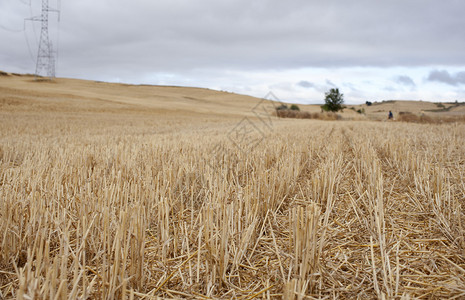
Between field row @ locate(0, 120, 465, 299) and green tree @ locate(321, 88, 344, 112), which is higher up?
green tree @ locate(321, 88, 344, 112)

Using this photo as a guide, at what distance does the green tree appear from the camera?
49.4m

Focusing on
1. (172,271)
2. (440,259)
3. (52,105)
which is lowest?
(172,271)

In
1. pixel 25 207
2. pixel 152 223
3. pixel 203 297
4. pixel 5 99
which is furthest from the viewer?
pixel 5 99

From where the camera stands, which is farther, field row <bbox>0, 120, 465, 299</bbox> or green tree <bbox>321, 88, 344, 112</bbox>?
green tree <bbox>321, 88, 344, 112</bbox>

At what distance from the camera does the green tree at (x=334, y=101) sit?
4938 cm

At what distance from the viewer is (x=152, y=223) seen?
2.04 metres

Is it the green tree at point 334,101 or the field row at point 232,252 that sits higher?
the green tree at point 334,101

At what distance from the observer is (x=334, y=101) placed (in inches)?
1951

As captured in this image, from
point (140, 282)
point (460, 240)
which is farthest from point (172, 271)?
point (460, 240)

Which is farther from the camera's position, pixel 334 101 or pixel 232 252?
pixel 334 101

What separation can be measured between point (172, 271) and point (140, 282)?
7.1 inches

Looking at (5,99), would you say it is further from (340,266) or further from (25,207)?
(340,266)

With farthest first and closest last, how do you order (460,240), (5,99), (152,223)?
(5,99)
(152,223)
(460,240)

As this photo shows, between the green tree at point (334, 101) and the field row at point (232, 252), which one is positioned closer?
the field row at point (232, 252)
